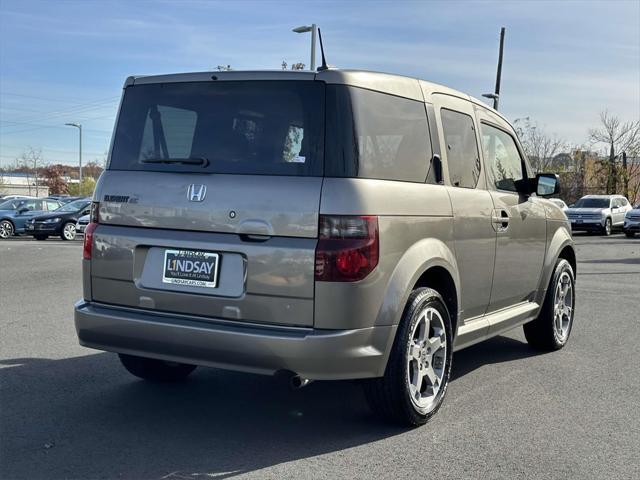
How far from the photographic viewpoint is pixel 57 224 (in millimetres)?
24469

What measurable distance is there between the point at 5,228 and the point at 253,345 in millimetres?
24846

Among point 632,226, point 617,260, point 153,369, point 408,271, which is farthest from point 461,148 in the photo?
point 632,226

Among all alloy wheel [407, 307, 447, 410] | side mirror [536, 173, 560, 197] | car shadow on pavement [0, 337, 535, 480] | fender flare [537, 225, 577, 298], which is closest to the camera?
car shadow on pavement [0, 337, 535, 480]

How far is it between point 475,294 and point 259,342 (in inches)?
76.8

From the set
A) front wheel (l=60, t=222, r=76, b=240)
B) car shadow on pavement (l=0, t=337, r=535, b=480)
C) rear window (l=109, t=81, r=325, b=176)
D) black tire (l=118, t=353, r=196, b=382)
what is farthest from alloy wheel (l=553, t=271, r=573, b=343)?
front wheel (l=60, t=222, r=76, b=240)

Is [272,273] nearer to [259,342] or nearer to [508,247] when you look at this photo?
[259,342]

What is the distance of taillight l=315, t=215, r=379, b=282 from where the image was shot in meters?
3.73

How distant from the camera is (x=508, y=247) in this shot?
5508 millimetres

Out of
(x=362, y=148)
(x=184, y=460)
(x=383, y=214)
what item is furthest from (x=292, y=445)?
(x=362, y=148)

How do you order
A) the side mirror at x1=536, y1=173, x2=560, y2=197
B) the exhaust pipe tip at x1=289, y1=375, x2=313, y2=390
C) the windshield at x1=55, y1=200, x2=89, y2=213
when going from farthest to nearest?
the windshield at x1=55, y1=200, x2=89, y2=213, the side mirror at x1=536, y1=173, x2=560, y2=197, the exhaust pipe tip at x1=289, y1=375, x2=313, y2=390

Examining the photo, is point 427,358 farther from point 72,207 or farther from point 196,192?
point 72,207

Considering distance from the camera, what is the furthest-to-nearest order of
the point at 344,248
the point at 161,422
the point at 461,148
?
the point at 461,148 < the point at 161,422 < the point at 344,248

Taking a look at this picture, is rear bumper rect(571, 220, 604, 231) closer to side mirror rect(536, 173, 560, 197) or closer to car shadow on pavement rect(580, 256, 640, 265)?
car shadow on pavement rect(580, 256, 640, 265)

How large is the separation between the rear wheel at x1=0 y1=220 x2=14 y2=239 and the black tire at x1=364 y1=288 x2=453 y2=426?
24.7 meters
